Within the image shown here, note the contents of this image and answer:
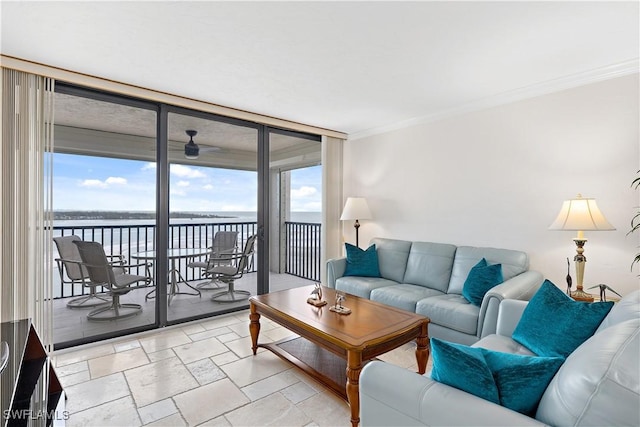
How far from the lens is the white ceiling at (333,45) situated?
194 cm

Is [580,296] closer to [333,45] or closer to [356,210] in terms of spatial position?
[356,210]

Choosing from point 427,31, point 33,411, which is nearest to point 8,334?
point 33,411

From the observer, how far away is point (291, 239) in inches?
228

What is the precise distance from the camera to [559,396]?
38.4 inches

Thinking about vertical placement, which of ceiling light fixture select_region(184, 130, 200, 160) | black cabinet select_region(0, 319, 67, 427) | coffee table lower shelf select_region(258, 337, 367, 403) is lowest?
coffee table lower shelf select_region(258, 337, 367, 403)

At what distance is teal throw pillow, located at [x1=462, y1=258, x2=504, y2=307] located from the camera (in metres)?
2.77

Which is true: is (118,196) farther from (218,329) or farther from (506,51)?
(506,51)

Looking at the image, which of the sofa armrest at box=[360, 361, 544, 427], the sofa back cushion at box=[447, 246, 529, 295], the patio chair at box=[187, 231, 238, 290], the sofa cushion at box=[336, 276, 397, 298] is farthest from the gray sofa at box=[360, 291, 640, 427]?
the patio chair at box=[187, 231, 238, 290]

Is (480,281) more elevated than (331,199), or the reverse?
(331,199)

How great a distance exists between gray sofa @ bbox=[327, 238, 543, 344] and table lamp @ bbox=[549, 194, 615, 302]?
350 millimetres

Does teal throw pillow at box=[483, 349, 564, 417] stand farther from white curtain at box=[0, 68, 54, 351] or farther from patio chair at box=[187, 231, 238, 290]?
patio chair at box=[187, 231, 238, 290]

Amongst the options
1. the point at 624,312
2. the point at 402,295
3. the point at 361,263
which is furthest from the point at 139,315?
the point at 624,312

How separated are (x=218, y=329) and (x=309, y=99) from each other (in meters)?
2.66

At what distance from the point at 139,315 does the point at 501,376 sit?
141 inches
